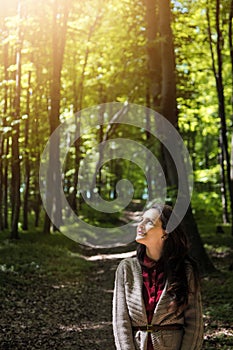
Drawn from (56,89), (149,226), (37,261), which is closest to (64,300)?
(37,261)

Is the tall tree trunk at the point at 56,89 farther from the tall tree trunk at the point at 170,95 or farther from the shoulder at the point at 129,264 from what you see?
the shoulder at the point at 129,264

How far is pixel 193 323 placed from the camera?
2.99m

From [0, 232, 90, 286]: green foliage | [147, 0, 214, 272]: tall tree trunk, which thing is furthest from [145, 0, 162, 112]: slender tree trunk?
[0, 232, 90, 286]: green foliage

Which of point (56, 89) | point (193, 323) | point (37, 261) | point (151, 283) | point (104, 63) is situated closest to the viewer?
point (193, 323)

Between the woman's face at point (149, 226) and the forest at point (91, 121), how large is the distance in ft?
14.2

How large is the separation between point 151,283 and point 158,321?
0.25m

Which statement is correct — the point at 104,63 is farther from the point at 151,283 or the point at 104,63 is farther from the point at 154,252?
the point at 151,283

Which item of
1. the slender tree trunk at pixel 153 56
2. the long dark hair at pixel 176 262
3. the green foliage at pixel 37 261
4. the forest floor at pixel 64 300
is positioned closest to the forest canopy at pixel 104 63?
the slender tree trunk at pixel 153 56

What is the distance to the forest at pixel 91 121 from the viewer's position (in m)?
9.77

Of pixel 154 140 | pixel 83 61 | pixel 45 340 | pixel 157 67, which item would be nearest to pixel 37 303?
pixel 45 340

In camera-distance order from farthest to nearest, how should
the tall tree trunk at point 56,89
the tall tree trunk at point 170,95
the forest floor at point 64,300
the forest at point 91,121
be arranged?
the tall tree trunk at point 56,89
the tall tree trunk at point 170,95
the forest at point 91,121
the forest floor at point 64,300

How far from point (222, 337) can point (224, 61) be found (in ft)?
58.3

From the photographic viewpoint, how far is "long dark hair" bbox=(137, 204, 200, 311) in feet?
9.85

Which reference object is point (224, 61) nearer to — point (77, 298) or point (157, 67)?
point (157, 67)
